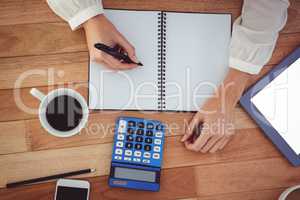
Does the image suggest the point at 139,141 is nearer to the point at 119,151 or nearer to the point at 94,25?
the point at 119,151

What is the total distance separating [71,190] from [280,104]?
0.48 meters

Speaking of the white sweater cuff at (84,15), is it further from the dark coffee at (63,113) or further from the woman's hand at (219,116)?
the woman's hand at (219,116)

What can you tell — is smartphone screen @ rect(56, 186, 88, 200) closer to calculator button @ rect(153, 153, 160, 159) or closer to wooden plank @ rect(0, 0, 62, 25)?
calculator button @ rect(153, 153, 160, 159)

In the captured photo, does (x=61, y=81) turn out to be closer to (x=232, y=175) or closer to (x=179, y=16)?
(x=179, y=16)

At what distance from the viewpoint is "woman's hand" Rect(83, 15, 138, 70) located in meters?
0.70

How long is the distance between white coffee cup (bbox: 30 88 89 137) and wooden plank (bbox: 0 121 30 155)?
1.9 inches

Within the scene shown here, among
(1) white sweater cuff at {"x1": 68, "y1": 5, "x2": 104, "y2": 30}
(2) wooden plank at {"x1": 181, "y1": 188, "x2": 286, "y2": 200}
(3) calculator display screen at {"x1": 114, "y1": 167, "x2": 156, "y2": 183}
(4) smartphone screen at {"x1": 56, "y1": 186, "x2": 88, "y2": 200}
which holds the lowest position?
(2) wooden plank at {"x1": 181, "y1": 188, "x2": 286, "y2": 200}

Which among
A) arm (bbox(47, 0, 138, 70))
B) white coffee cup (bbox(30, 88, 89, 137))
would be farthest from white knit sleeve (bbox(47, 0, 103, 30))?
white coffee cup (bbox(30, 88, 89, 137))

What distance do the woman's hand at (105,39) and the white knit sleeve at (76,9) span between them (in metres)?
0.01

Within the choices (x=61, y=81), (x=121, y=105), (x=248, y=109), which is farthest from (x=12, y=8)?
(x=248, y=109)

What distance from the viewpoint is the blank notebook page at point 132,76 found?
0.73 metres

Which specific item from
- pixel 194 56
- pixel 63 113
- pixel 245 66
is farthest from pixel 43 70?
pixel 245 66

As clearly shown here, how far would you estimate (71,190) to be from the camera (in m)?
0.68

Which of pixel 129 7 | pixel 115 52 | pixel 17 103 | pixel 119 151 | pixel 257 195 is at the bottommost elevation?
pixel 257 195
